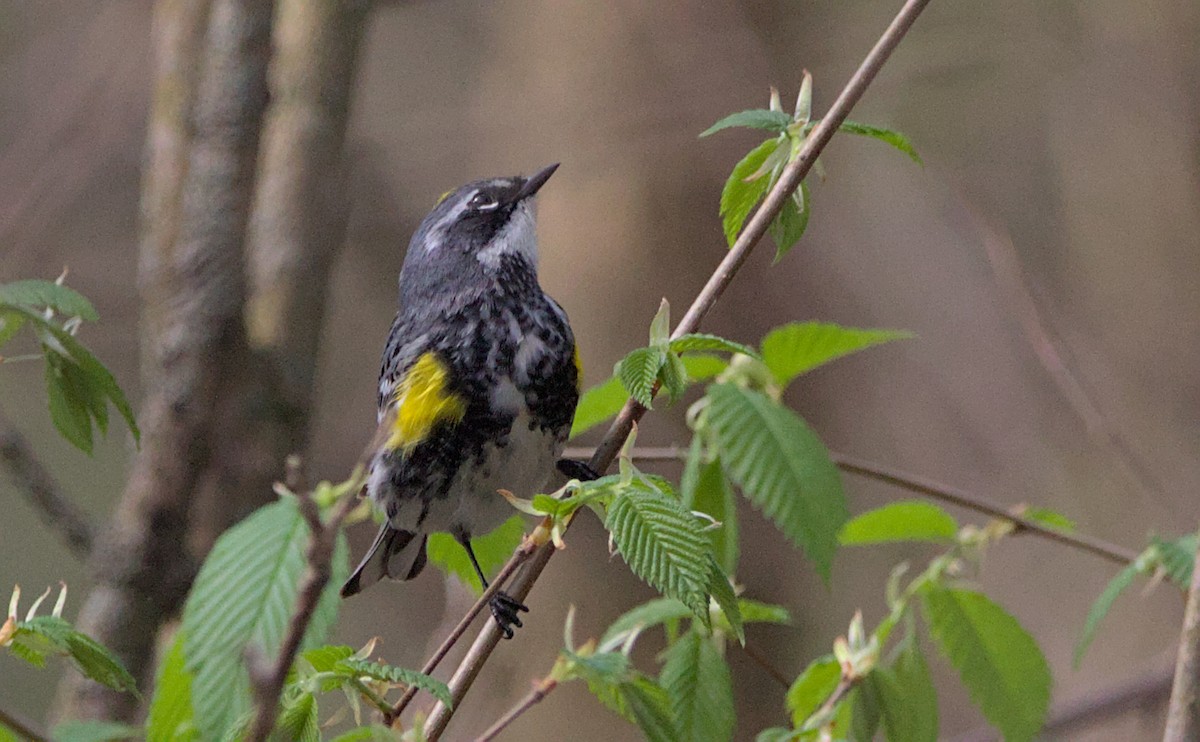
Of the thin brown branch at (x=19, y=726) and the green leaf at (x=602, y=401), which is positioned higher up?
the green leaf at (x=602, y=401)

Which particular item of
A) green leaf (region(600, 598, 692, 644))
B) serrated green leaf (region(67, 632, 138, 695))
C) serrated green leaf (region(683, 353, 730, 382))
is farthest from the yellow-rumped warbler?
serrated green leaf (region(67, 632, 138, 695))

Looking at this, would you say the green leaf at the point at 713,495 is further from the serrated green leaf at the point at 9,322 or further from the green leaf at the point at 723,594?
the serrated green leaf at the point at 9,322

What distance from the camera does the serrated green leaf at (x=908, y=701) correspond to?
1521 mm

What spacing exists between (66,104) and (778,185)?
150 inches

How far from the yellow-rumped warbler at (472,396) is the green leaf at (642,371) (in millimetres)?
652

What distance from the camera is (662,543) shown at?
43.7 inches

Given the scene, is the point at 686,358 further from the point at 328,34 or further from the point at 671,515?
the point at 328,34

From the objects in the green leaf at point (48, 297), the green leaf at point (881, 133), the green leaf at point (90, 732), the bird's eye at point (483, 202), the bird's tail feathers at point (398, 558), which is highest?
the green leaf at point (881, 133)

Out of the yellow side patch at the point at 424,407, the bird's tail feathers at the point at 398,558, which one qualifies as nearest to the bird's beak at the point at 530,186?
the yellow side patch at the point at 424,407

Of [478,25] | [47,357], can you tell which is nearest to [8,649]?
[47,357]

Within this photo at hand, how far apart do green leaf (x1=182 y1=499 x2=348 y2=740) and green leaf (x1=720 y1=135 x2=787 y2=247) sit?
735 millimetres

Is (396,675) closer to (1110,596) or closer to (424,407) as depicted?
(424,407)

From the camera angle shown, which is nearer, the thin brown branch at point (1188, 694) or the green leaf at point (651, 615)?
the thin brown branch at point (1188, 694)

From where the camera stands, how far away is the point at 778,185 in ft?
4.73
